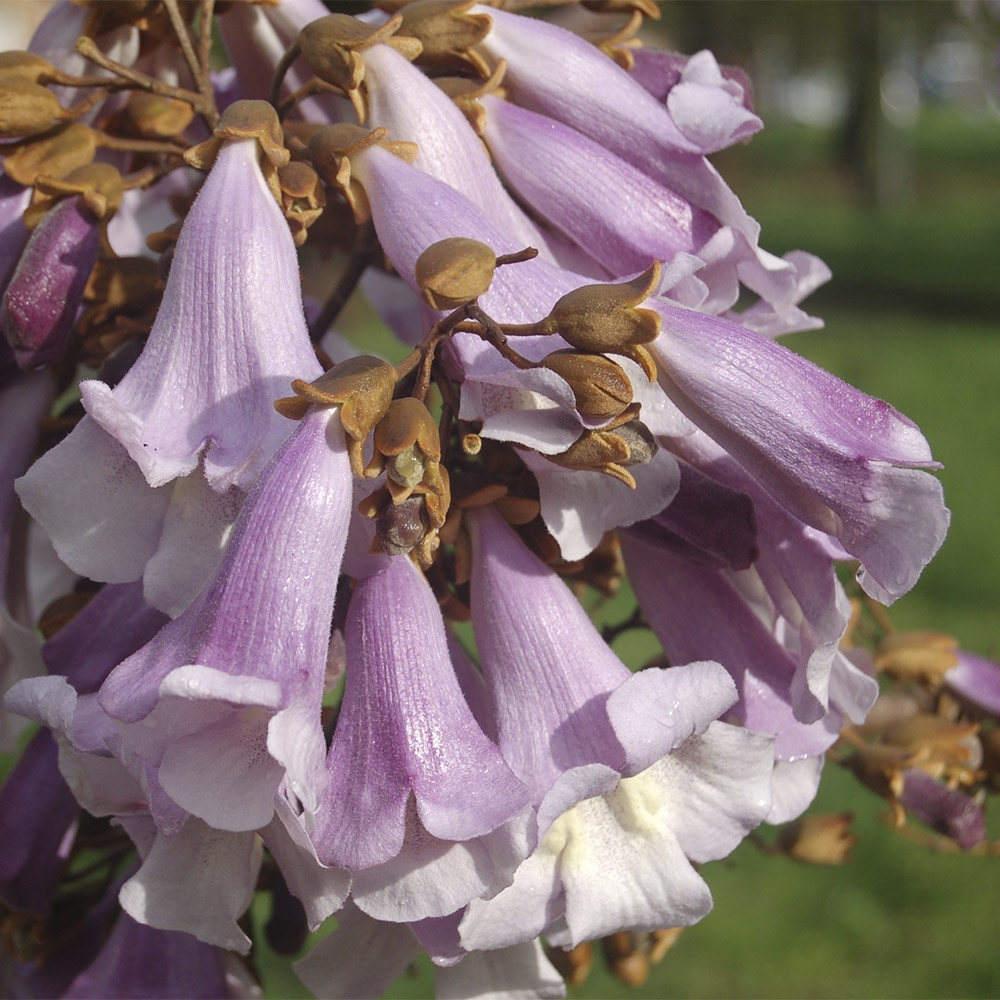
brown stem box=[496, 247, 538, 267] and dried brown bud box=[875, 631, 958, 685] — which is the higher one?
brown stem box=[496, 247, 538, 267]

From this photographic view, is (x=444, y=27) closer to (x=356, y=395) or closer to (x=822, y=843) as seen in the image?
(x=356, y=395)

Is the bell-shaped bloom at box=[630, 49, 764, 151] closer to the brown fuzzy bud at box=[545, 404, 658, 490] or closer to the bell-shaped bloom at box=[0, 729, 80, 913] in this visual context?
the brown fuzzy bud at box=[545, 404, 658, 490]

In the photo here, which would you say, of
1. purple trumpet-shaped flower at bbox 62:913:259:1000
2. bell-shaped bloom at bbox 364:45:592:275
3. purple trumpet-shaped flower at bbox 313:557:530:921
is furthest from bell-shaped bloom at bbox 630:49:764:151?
purple trumpet-shaped flower at bbox 62:913:259:1000

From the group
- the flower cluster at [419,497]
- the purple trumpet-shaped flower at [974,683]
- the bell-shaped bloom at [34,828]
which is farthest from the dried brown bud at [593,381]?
the purple trumpet-shaped flower at [974,683]

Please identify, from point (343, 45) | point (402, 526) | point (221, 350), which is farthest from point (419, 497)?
point (343, 45)

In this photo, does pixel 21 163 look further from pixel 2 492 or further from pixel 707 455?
pixel 707 455

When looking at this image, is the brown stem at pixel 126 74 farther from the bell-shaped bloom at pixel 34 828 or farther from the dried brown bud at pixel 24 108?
the bell-shaped bloom at pixel 34 828

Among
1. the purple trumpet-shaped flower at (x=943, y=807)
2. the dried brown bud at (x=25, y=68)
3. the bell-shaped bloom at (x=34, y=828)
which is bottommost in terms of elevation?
the purple trumpet-shaped flower at (x=943, y=807)
